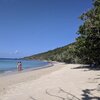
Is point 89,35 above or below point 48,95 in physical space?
above

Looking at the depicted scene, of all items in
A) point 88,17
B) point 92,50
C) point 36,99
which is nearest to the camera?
point 36,99

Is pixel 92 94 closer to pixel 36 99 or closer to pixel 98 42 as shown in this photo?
pixel 36 99

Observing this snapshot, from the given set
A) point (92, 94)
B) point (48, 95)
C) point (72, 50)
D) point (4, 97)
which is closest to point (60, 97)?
point (48, 95)

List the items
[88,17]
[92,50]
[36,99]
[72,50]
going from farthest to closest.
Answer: [72,50]
[92,50]
[88,17]
[36,99]

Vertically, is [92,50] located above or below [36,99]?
above

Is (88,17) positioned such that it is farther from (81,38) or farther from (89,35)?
(81,38)

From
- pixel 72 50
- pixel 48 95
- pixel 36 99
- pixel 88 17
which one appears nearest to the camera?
pixel 36 99

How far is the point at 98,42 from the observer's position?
27875 millimetres

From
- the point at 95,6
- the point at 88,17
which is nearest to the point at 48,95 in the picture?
the point at 88,17

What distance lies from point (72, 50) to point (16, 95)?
25.2 m

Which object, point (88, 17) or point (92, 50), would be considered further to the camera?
point (92, 50)

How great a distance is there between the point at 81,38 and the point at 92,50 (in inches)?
84.9

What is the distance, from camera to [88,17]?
86.2 feet

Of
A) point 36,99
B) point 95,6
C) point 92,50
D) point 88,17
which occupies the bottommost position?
point 36,99
